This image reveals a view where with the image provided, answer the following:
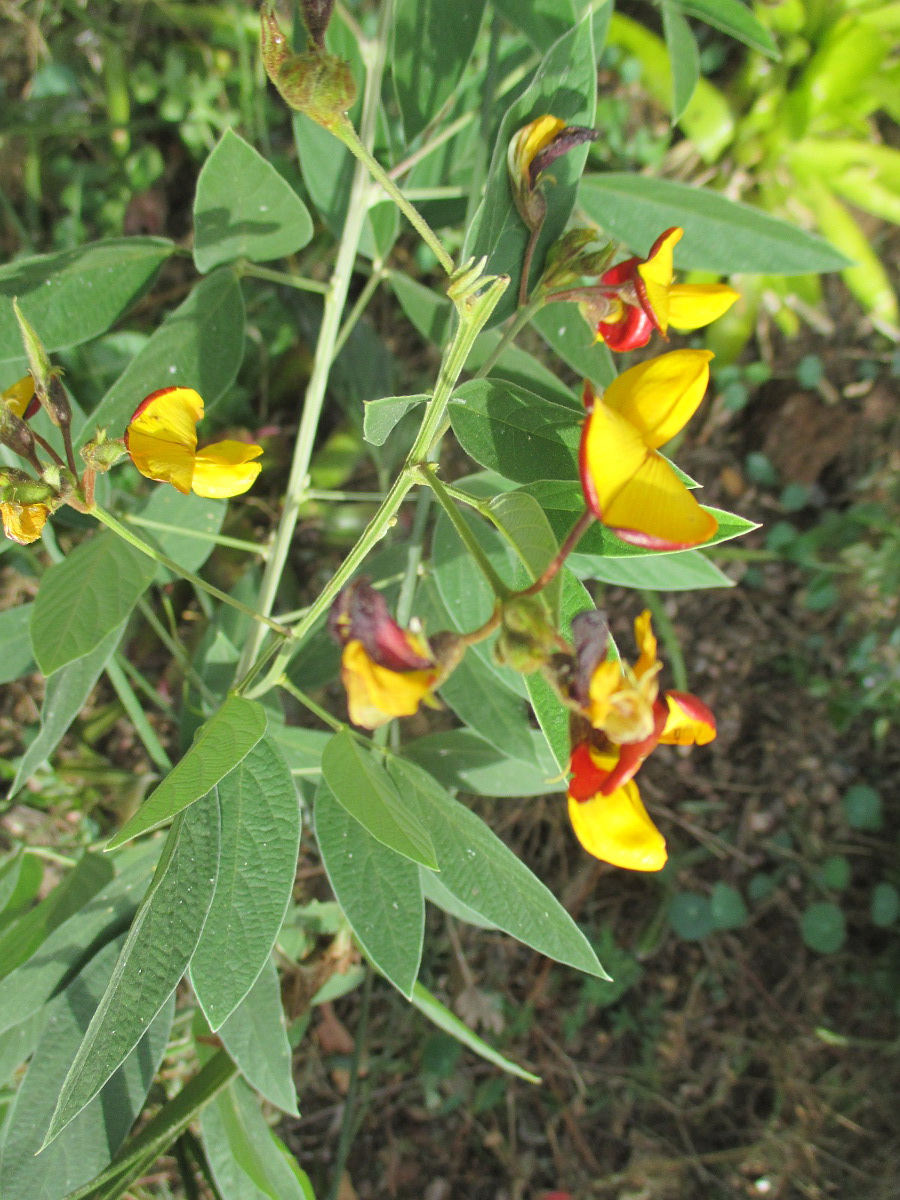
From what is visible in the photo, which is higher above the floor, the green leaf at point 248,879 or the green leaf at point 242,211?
the green leaf at point 242,211

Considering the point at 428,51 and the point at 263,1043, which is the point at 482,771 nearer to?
the point at 263,1043

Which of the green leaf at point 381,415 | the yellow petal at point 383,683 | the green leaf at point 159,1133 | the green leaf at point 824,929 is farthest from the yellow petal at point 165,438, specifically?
the green leaf at point 824,929

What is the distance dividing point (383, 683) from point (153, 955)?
0.39m

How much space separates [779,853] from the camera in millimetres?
2277

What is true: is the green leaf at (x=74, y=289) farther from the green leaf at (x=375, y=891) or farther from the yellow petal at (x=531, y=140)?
the green leaf at (x=375, y=891)

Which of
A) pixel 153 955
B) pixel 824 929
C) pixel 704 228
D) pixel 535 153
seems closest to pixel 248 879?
pixel 153 955

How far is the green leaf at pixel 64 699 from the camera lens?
1106mm

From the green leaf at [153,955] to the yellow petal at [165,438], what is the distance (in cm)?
34

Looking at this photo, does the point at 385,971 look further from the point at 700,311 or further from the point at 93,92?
the point at 93,92

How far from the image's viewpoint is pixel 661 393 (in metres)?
0.73

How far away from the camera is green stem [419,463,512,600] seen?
68 cm

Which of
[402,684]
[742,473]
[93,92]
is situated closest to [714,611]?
[742,473]

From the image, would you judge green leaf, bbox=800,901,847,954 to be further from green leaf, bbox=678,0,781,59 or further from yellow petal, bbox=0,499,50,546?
yellow petal, bbox=0,499,50,546

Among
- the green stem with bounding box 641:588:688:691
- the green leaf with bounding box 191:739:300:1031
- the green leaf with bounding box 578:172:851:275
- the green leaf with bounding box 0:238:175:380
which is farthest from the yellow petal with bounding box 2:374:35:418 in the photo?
the green stem with bounding box 641:588:688:691
